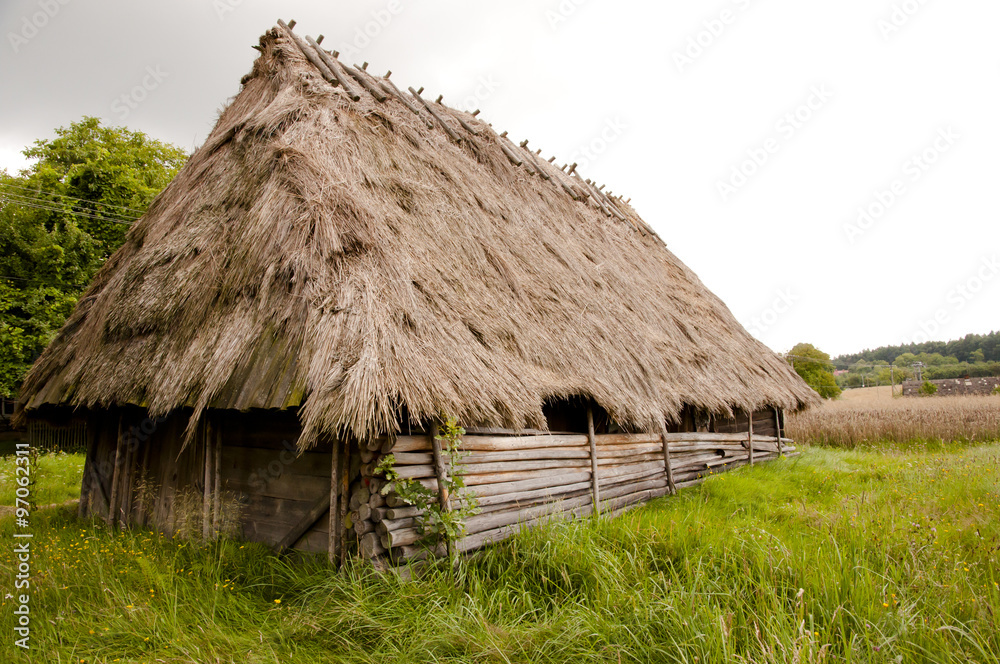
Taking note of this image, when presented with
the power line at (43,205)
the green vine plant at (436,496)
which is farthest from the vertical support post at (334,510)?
the power line at (43,205)

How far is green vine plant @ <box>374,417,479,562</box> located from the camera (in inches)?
165

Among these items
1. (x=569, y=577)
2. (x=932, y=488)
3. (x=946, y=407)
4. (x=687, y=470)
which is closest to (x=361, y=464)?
(x=569, y=577)

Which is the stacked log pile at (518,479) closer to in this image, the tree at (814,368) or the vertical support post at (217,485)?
the vertical support post at (217,485)

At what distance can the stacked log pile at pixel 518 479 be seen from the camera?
14.1 ft

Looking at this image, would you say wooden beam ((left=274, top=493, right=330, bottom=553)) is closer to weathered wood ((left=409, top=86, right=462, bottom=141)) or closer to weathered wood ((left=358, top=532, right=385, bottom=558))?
weathered wood ((left=358, top=532, right=385, bottom=558))

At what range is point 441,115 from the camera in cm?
952

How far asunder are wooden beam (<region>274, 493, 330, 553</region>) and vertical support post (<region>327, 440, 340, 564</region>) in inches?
5.6

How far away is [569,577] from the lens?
396 cm

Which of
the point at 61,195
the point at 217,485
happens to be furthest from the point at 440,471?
the point at 61,195

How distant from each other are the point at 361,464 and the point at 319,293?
1.46m

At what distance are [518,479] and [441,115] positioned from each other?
6.73 m

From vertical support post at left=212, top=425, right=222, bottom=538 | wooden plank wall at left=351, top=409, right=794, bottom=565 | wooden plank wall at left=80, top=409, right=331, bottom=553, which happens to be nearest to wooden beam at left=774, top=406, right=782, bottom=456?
wooden plank wall at left=351, top=409, right=794, bottom=565

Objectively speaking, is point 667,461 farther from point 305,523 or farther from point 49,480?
point 49,480

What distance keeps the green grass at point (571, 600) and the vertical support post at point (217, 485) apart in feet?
1.26
